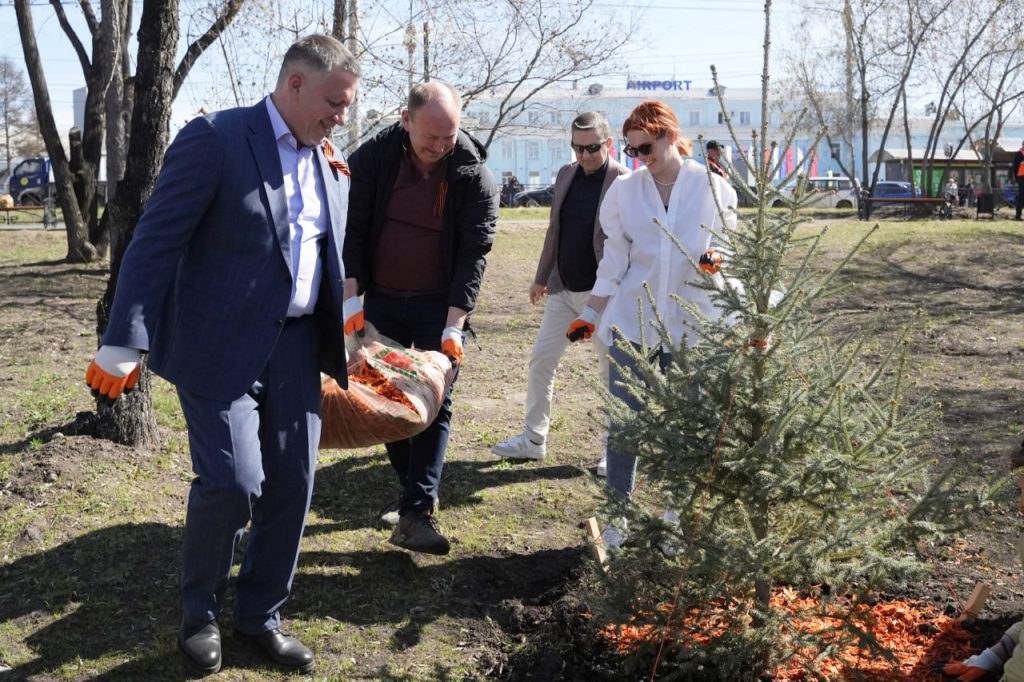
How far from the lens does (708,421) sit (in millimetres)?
3188

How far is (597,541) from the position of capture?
4.07m

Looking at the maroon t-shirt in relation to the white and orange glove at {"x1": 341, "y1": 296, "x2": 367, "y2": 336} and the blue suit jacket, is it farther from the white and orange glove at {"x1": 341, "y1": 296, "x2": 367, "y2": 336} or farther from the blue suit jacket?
the blue suit jacket

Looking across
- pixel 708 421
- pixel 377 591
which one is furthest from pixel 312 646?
pixel 708 421

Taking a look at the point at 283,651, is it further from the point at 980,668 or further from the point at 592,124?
the point at 592,124

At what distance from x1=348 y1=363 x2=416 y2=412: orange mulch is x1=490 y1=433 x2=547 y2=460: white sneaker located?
84.1 inches

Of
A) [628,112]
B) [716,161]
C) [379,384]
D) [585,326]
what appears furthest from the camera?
[628,112]

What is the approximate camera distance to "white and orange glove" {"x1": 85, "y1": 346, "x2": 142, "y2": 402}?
117 inches

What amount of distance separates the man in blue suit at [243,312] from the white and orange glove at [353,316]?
761 millimetres

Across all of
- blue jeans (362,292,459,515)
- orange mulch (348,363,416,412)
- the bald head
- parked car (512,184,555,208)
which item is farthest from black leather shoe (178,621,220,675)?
parked car (512,184,555,208)

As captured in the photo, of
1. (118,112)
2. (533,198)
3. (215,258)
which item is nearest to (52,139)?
(118,112)

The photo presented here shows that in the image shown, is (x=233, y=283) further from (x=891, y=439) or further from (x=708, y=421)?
(x=891, y=439)

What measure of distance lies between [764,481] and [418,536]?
1752 millimetres

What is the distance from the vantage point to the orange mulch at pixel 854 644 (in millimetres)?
3184

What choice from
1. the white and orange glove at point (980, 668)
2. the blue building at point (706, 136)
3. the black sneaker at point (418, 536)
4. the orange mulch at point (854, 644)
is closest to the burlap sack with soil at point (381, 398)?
the black sneaker at point (418, 536)
